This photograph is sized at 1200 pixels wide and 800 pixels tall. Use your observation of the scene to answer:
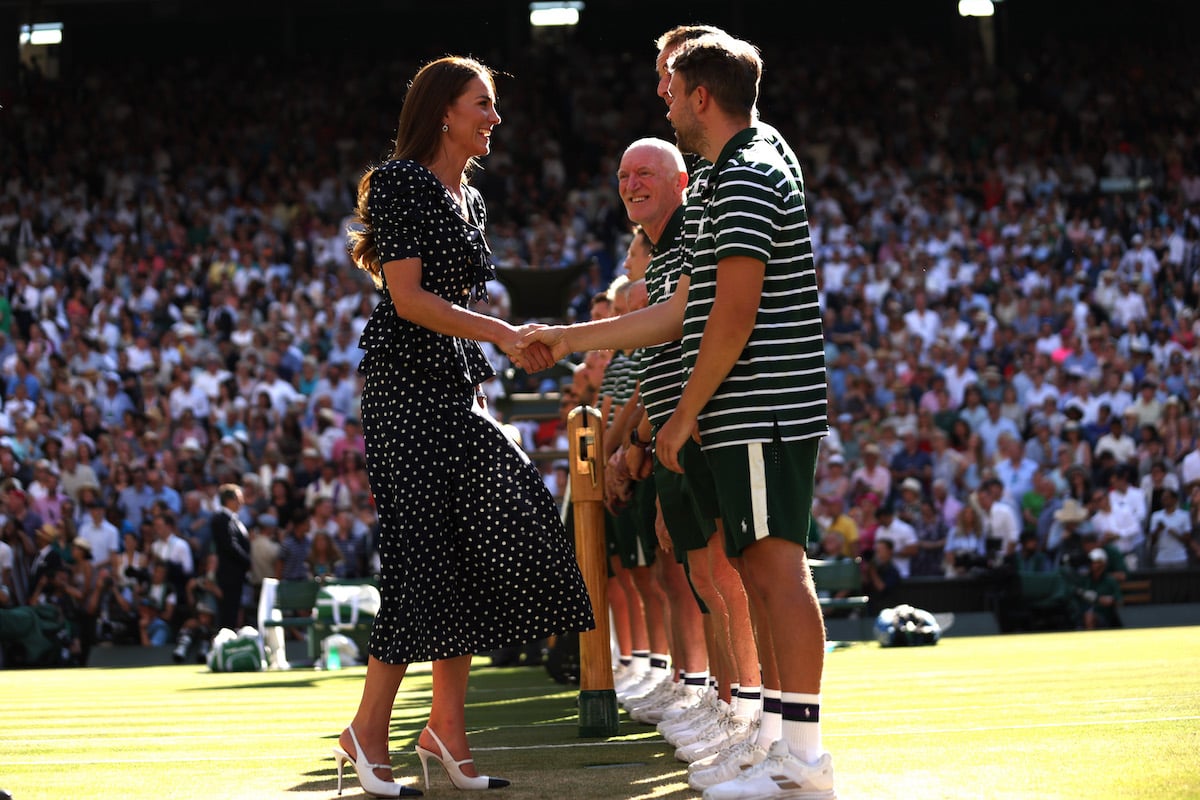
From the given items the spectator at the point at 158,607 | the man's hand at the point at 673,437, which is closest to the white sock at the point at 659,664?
the man's hand at the point at 673,437

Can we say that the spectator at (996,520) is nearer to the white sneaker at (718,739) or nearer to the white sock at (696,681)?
the white sock at (696,681)

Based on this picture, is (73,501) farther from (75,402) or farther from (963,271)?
(963,271)

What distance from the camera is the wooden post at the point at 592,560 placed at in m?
6.38

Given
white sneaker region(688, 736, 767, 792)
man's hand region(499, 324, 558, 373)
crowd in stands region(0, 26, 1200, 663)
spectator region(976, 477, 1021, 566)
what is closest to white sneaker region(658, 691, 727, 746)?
white sneaker region(688, 736, 767, 792)

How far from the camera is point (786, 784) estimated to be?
4.41 m

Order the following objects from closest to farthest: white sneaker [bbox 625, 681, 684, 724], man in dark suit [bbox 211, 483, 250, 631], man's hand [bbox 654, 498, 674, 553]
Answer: man's hand [bbox 654, 498, 674, 553]
white sneaker [bbox 625, 681, 684, 724]
man in dark suit [bbox 211, 483, 250, 631]

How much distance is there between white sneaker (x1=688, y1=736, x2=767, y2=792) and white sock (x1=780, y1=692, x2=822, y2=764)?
14.2 inches

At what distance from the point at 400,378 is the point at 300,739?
8.46ft

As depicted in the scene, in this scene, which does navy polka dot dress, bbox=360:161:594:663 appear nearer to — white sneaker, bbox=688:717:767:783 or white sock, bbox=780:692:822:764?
white sneaker, bbox=688:717:767:783

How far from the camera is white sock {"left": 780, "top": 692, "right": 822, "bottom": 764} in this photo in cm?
442

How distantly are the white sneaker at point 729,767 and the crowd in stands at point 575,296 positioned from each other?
4.22 metres

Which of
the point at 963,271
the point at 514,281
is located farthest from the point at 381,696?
the point at 963,271

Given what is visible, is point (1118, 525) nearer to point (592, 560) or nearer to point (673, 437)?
point (592, 560)

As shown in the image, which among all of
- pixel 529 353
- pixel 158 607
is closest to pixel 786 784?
pixel 529 353
